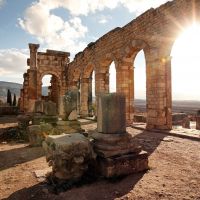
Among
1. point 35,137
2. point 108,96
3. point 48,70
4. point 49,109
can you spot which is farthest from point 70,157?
point 48,70

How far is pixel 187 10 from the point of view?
26.7 ft

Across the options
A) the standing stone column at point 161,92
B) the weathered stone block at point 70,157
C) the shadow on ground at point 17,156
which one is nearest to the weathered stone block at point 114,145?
the weathered stone block at point 70,157

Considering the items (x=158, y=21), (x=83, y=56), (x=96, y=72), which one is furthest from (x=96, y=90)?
(x=158, y=21)

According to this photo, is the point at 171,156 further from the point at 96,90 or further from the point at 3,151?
the point at 96,90

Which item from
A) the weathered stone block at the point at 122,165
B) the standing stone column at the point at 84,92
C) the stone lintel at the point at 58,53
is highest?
the stone lintel at the point at 58,53

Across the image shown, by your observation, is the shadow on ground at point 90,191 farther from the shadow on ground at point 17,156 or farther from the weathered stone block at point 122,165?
the shadow on ground at point 17,156

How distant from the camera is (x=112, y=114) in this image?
469 centimetres

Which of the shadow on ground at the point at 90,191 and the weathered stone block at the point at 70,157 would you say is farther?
the weathered stone block at the point at 70,157

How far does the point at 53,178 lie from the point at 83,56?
1419cm

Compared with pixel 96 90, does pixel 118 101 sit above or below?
below

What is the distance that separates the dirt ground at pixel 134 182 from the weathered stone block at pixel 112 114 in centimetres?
100

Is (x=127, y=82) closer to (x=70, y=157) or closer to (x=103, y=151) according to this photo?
(x=103, y=151)

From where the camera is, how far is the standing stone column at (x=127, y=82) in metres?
11.9

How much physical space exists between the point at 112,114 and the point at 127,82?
Answer: 7.60 meters
